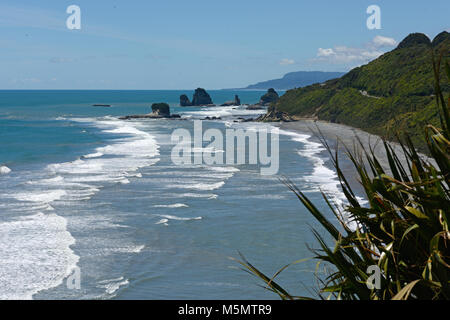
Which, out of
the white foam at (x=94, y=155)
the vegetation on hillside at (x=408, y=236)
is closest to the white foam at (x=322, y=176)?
the vegetation on hillside at (x=408, y=236)

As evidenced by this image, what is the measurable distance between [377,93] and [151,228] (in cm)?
6819

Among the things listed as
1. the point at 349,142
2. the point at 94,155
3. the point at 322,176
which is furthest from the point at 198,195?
the point at 349,142

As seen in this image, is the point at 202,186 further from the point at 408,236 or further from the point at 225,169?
the point at 408,236

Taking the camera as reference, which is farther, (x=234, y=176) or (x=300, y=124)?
(x=300, y=124)

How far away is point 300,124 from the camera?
3378 inches

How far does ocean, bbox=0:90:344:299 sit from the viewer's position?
15609 mm

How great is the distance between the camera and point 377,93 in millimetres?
83875

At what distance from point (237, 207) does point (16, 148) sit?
3423cm

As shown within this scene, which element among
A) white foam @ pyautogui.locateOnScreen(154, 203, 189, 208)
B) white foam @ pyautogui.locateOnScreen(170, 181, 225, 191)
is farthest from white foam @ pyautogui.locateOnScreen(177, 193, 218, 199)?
white foam @ pyautogui.locateOnScreen(154, 203, 189, 208)

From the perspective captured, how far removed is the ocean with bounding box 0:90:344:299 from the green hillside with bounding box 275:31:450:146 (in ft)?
83.9

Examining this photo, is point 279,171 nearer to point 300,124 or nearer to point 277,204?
point 277,204

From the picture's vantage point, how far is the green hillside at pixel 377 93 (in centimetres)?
6688

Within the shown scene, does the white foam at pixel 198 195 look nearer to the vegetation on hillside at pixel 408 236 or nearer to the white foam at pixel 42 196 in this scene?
the white foam at pixel 42 196

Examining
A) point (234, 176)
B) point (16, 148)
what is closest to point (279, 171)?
point (234, 176)
